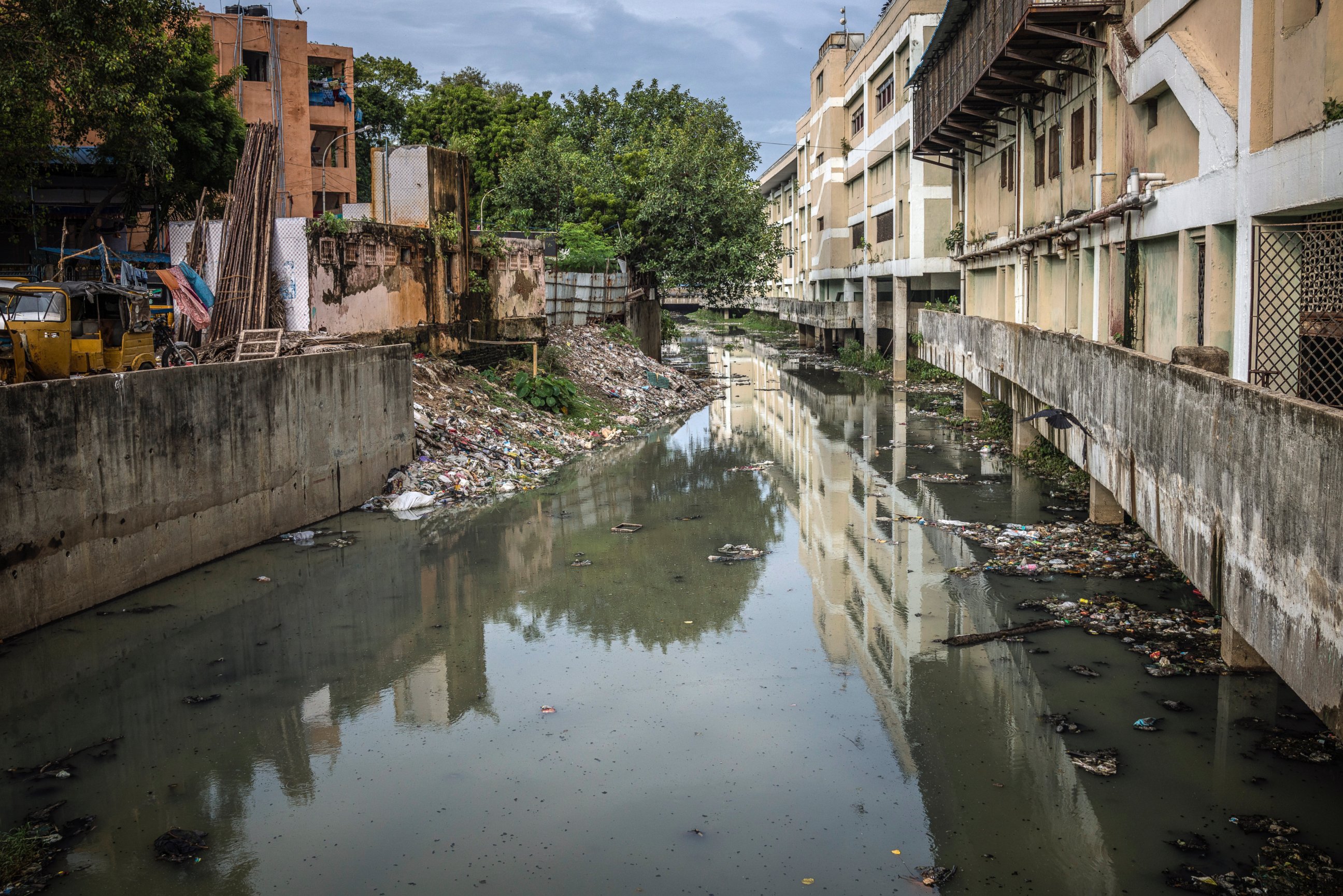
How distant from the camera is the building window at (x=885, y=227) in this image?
111 ft

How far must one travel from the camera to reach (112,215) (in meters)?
25.2

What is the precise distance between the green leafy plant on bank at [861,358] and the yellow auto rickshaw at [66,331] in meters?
26.3

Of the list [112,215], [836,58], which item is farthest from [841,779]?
[836,58]

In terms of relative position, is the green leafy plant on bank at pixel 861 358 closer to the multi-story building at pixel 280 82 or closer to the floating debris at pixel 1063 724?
the multi-story building at pixel 280 82

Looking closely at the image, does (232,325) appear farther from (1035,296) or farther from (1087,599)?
(1035,296)

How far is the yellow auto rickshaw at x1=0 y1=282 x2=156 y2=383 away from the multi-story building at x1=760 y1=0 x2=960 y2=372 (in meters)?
21.4

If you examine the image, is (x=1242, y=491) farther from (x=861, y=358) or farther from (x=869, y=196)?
(x=861, y=358)

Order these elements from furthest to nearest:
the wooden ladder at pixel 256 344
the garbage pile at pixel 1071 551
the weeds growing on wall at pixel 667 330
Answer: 1. the weeds growing on wall at pixel 667 330
2. the wooden ladder at pixel 256 344
3. the garbage pile at pixel 1071 551

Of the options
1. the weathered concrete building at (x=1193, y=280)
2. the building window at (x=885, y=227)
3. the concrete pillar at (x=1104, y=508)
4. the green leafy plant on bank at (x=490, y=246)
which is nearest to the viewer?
the weathered concrete building at (x=1193, y=280)

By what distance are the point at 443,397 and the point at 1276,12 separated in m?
13.5

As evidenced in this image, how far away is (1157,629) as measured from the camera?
8.92 m

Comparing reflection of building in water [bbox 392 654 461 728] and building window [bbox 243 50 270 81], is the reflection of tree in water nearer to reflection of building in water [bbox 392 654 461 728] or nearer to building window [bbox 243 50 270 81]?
reflection of building in water [bbox 392 654 461 728]

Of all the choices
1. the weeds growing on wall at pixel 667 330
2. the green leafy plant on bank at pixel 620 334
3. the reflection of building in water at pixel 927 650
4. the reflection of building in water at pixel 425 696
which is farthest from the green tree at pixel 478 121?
the reflection of building in water at pixel 425 696

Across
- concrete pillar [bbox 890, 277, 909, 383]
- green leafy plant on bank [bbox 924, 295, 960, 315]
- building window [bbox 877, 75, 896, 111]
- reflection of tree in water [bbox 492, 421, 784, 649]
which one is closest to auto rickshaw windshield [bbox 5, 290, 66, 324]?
reflection of tree in water [bbox 492, 421, 784, 649]
